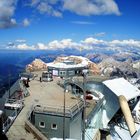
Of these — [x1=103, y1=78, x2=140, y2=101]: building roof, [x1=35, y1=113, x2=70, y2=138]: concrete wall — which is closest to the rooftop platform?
[x1=35, y1=113, x2=70, y2=138]: concrete wall

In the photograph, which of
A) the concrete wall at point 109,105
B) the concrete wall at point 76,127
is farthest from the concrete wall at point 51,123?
the concrete wall at point 109,105

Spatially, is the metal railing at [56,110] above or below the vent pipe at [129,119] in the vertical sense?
above

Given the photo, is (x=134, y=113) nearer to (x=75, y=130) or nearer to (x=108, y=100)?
(x=108, y=100)

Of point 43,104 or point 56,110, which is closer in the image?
point 56,110

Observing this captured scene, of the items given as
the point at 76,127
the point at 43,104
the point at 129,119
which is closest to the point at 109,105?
the point at 129,119

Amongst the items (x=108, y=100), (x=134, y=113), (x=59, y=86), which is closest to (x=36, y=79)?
(x=59, y=86)

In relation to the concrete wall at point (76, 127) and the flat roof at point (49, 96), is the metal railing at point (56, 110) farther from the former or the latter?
the concrete wall at point (76, 127)

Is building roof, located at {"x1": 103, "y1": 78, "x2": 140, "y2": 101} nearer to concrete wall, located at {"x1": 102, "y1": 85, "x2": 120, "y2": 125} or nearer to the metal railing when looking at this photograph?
concrete wall, located at {"x1": 102, "y1": 85, "x2": 120, "y2": 125}

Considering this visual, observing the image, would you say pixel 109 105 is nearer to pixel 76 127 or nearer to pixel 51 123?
pixel 76 127

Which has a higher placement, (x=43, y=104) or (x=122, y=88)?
(x=43, y=104)

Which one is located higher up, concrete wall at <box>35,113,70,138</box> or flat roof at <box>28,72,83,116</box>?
flat roof at <box>28,72,83,116</box>

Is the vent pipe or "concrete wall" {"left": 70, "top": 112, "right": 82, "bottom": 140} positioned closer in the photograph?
the vent pipe

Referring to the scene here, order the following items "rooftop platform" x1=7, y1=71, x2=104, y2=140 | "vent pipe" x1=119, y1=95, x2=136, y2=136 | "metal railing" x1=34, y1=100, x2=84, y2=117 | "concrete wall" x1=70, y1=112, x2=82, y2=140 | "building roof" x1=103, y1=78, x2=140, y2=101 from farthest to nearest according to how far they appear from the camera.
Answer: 1. "building roof" x1=103, y1=78, x2=140, y2=101
2. "concrete wall" x1=70, y1=112, x2=82, y2=140
3. "vent pipe" x1=119, y1=95, x2=136, y2=136
4. "metal railing" x1=34, y1=100, x2=84, y2=117
5. "rooftop platform" x1=7, y1=71, x2=104, y2=140
